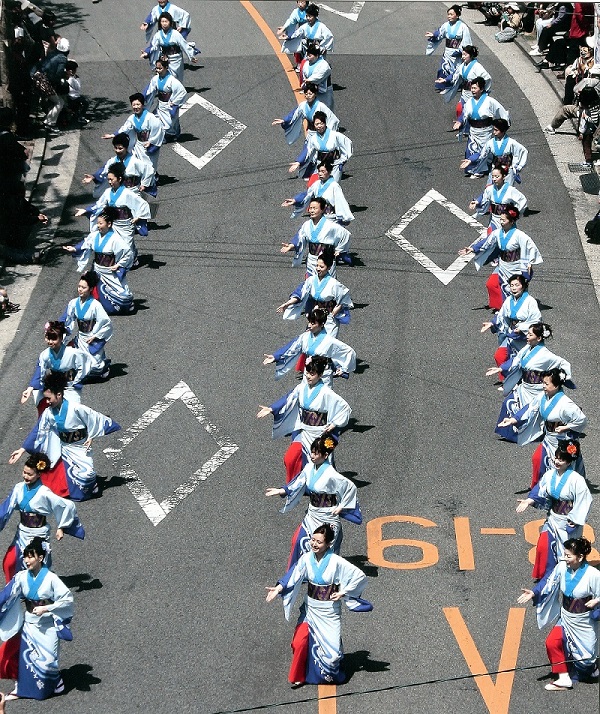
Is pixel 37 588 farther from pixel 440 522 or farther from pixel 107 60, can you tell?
pixel 107 60

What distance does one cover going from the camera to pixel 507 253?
68.2 feet

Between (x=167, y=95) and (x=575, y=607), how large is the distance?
583 inches

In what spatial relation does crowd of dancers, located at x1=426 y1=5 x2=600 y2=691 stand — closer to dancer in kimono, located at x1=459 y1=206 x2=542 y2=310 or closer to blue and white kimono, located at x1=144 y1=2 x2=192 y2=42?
dancer in kimono, located at x1=459 y1=206 x2=542 y2=310

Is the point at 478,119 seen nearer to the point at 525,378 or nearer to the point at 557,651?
the point at 525,378

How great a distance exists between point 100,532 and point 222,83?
13.7 metres

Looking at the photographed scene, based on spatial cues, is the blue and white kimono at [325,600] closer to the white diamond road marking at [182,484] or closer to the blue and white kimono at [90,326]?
the white diamond road marking at [182,484]

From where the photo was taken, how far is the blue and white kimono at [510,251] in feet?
67.9

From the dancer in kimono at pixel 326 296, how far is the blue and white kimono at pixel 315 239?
1149 millimetres

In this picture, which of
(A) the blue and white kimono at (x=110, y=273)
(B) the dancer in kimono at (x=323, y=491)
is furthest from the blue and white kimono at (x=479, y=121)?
(B) the dancer in kimono at (x=323, y=491)

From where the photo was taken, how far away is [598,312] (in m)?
20.9

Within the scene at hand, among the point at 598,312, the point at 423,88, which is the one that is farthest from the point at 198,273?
the point at 423,88

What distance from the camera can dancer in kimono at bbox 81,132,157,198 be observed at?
22.7 m

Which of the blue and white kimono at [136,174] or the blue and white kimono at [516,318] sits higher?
the blue and white kimono at [136,174]

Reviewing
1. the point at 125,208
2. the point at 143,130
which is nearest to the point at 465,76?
the point at 143,130
